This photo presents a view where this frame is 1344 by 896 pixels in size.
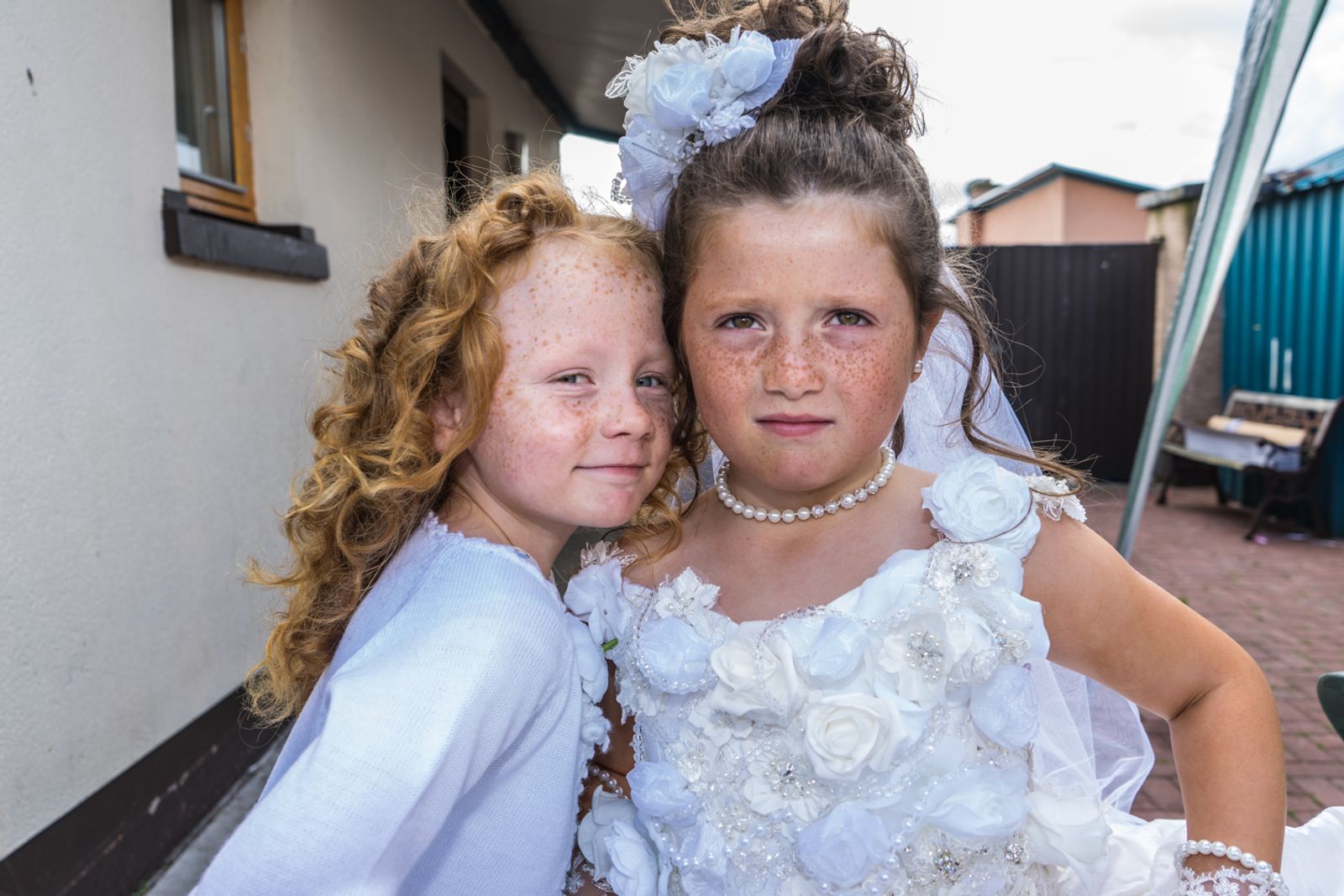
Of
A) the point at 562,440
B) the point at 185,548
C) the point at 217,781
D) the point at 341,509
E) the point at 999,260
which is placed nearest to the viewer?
the point at 562,440

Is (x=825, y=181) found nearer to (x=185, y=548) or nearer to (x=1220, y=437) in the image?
(x=185, y=548)

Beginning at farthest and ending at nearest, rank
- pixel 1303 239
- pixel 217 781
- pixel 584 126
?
pixel 584 126
pixel 1303 239
pixel 217 781

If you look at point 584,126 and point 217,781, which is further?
point 584,126

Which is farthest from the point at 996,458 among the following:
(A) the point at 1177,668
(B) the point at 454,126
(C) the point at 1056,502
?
(B) the point at 454,126

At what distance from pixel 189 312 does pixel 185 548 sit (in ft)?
2.28

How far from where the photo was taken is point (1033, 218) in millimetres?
17156

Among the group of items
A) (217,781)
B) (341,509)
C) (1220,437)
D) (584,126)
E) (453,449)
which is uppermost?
(584,126)

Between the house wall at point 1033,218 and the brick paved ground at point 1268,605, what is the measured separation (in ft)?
25.7

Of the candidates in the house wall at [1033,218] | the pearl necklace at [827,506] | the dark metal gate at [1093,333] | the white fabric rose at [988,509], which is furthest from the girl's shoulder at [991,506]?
the house wall at [1033,218]

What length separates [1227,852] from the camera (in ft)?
4.32

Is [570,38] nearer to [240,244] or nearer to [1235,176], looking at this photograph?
[240,244]

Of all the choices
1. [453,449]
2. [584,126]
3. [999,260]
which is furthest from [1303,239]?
[453,449]

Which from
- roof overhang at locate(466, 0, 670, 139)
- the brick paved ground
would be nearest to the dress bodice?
the brick paved ground

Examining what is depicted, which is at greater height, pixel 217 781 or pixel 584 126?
pixel 584 126
